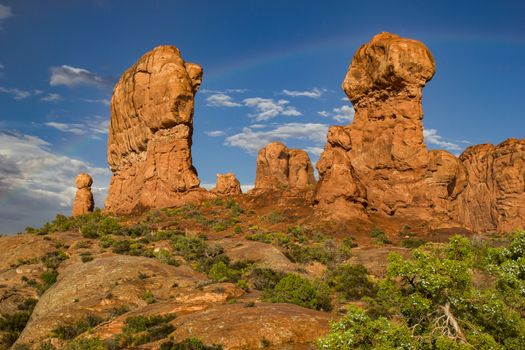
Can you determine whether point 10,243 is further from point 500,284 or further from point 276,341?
point 500,284

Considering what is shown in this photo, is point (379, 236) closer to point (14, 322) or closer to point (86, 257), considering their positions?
point (86, 257)

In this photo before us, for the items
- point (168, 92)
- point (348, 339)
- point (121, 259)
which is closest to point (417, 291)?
point (348, 339)

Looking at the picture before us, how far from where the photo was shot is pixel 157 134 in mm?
67812

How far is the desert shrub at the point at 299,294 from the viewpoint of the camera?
2450 cm

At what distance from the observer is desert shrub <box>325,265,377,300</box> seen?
30.8 metres

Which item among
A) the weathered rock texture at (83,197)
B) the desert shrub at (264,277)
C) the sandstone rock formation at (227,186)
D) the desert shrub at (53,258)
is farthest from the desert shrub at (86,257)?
the weathered rock texture at (83,197)

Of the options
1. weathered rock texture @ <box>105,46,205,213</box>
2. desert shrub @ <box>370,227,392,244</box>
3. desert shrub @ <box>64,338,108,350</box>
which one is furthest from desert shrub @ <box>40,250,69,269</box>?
desert shrub @ <box>370,227,392,244</box>

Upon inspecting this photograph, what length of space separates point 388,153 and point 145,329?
44051mm

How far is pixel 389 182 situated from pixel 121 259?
33484mm

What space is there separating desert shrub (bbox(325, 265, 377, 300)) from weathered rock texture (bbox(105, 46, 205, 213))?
111 ft

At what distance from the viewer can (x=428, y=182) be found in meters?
56.0

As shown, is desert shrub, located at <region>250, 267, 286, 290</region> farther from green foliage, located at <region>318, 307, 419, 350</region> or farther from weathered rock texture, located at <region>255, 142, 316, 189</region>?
weathered rock texture, located at <region>255, 142, 316, 189</region>

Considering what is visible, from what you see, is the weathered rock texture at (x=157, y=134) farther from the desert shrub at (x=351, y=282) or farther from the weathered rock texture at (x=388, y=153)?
the desert shrub at (x=351, y=282)

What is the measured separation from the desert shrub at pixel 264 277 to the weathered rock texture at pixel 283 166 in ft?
261
